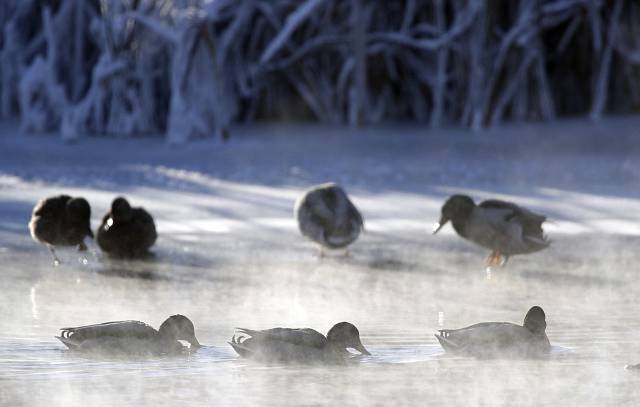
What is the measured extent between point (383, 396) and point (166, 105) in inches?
486

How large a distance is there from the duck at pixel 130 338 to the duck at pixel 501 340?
0.90 meters

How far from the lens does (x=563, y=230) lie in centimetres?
777

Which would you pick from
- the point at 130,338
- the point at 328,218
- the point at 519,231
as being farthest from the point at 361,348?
the point at 328,218

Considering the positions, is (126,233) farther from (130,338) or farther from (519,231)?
(130,338)

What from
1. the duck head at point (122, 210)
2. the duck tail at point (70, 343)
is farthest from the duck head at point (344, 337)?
the duck head at point (122, 210)

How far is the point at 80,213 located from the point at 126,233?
0.32 m

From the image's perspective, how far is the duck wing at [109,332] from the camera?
4445 mm

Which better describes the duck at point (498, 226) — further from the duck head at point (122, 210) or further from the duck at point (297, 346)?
the duck at point (297, 346)

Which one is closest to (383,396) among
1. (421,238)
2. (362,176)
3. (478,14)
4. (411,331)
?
(411,331)

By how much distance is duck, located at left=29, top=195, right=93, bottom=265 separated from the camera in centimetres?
689

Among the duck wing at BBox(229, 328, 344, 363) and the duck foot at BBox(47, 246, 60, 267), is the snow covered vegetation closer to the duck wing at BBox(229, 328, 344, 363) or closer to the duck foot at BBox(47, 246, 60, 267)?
the duck foot at BBox(47, 246, 60, 267)

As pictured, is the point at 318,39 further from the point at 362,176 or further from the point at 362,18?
the point at 362,176

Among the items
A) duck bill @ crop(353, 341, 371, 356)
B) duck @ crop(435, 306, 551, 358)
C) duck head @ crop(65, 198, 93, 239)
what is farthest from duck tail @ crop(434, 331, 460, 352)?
duck head @ crop(65, 198, 93, 239)

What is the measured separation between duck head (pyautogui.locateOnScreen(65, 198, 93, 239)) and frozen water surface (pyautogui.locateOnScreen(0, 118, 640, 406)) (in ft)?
0.61
